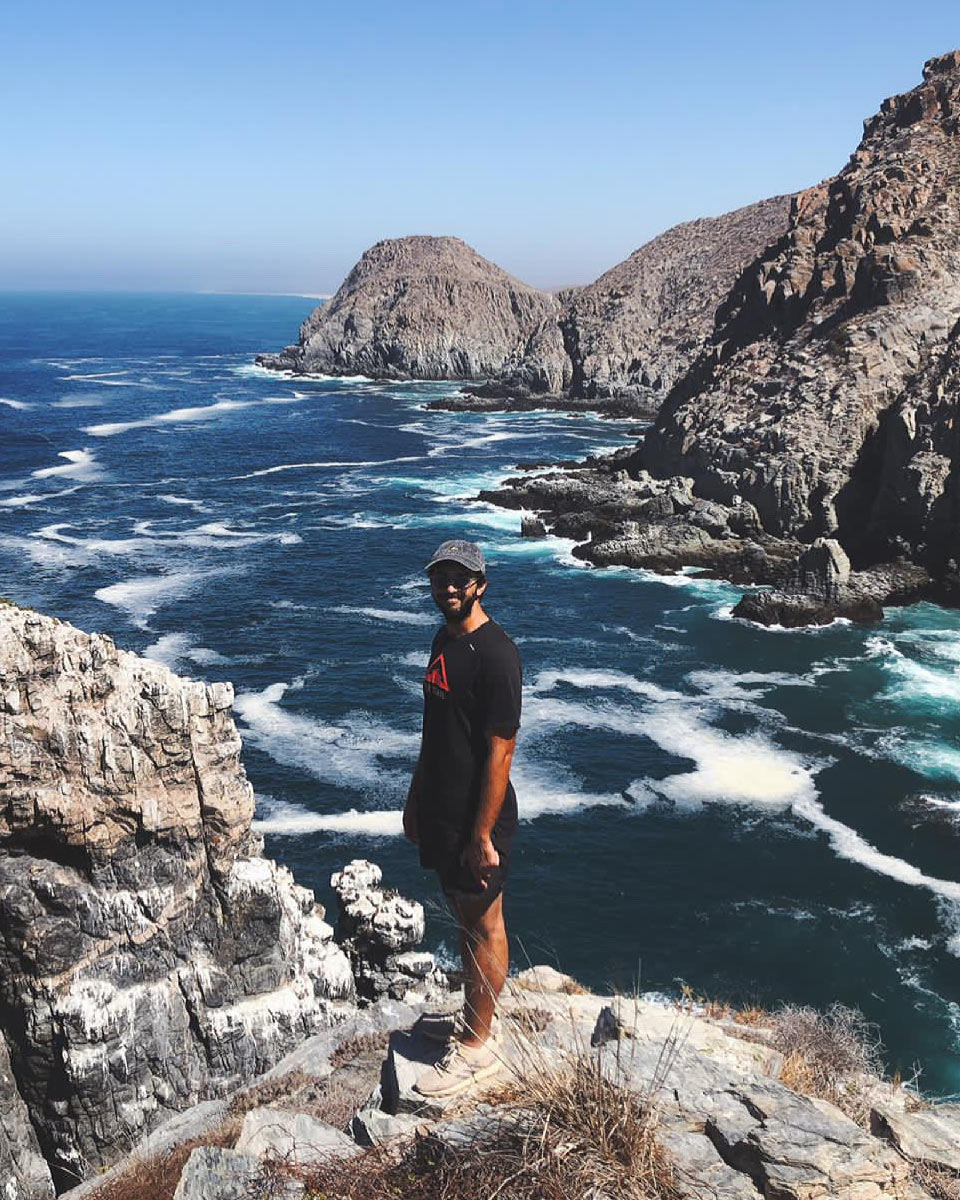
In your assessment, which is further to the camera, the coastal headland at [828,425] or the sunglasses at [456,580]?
the coastal headland at [828,425]

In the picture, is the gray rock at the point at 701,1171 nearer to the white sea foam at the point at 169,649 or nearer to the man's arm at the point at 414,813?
the man's arm at the point at 414,813

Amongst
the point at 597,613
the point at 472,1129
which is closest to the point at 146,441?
the point at 597,613

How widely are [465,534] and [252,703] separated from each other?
30278 mm

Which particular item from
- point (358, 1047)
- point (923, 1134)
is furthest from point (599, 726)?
point (923, 1134)

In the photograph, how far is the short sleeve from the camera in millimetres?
7355

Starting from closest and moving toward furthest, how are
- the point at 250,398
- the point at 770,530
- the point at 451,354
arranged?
the point at 770,530
the point at 250,398
the point at 451,354

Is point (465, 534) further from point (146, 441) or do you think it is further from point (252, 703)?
point (146, 441)

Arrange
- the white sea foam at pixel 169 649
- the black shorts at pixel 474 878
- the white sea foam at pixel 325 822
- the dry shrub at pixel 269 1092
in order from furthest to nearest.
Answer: the white sea foam at pixel 169 649 < the white sea foam at pixel 325 822 < the dry shrub at pixel 269 1092 < the black shorts at pixel 474 878

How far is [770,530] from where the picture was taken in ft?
202

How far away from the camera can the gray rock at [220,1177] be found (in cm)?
687

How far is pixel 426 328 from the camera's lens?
156625 mm

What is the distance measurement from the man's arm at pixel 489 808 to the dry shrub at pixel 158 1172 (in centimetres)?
436

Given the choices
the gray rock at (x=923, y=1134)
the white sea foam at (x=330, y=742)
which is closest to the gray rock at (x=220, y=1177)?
the gray rock at (x=923, y=1134)

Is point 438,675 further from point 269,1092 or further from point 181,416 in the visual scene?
point 181,416
